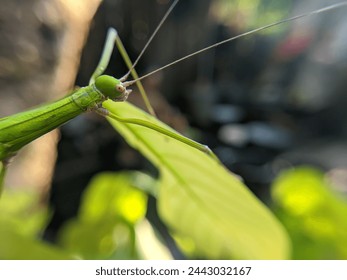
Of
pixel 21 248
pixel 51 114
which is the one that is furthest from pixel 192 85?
pixel 21 248

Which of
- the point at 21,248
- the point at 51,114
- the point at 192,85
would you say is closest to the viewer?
the point at 21,248

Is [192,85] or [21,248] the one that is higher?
[192,85]

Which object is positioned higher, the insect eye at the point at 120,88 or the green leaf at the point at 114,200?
the insect eye at the point at 120,88

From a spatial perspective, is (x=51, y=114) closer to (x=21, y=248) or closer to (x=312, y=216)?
(x=21, y=248)

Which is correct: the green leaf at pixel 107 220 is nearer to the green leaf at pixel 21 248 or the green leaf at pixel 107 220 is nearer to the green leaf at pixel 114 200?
the green leaf at pixel 114 200

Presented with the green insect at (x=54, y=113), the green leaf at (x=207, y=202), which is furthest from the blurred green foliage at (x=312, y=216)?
the green insect at (x=54, y=113)

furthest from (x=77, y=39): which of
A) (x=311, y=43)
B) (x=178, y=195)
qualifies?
(x=311, y=43)
